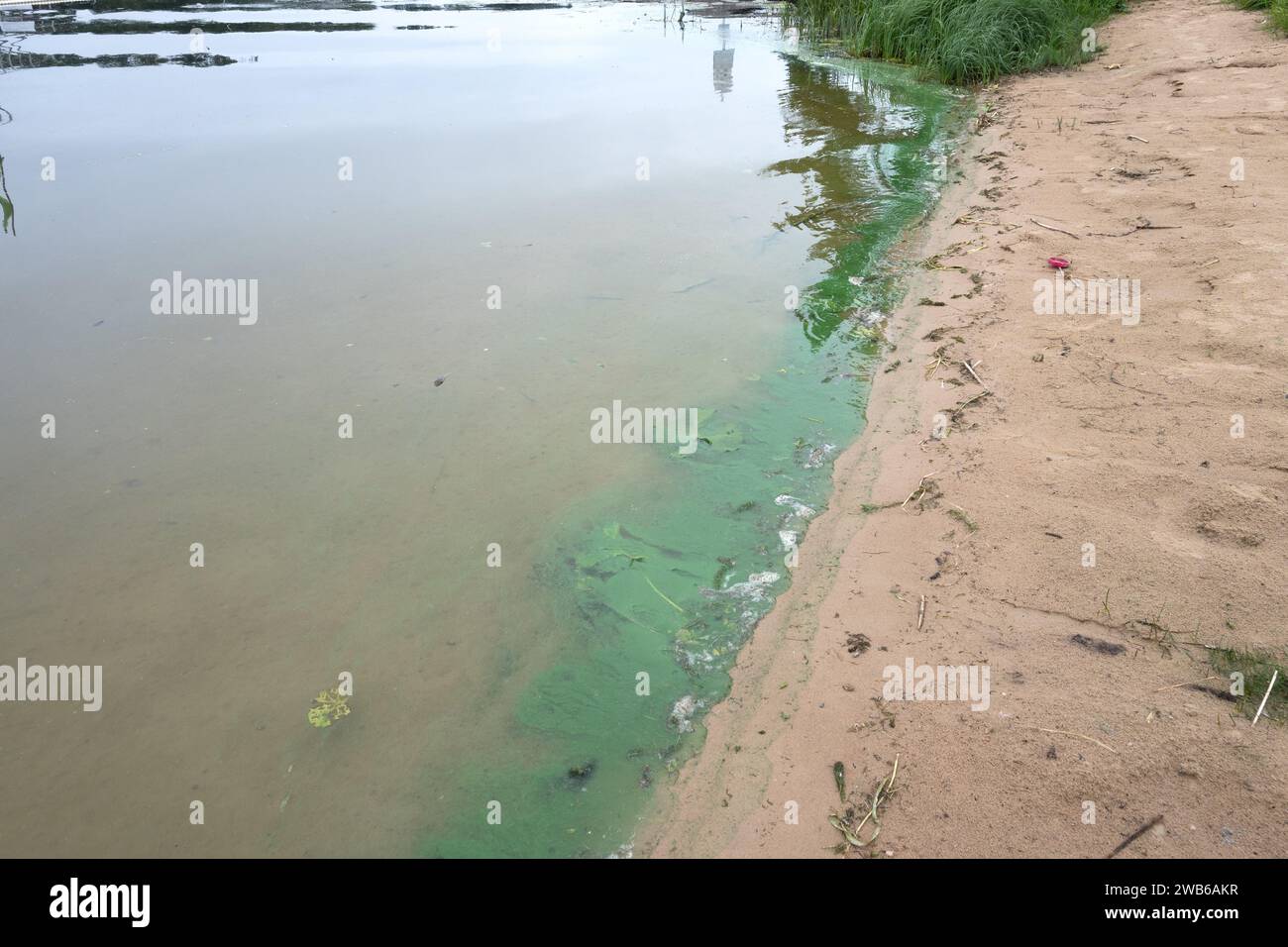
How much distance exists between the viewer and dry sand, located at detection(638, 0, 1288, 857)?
1888mm

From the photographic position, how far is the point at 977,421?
332cm

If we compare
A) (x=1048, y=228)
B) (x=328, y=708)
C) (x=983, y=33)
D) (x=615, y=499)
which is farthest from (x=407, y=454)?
(x=983, y=33)

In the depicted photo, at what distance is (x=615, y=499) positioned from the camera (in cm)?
321

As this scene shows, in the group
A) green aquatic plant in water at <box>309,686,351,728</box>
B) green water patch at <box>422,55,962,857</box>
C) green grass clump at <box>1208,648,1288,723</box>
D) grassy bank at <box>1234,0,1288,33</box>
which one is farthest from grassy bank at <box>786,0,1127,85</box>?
green aquatic plant in water at <box>309,686,351,728</box>

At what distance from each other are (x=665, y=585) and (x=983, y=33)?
857 cm

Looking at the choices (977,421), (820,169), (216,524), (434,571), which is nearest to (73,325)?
(216,524)

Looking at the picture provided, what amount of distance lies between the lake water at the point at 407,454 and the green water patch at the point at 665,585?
12mm

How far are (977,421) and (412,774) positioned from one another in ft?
8.02

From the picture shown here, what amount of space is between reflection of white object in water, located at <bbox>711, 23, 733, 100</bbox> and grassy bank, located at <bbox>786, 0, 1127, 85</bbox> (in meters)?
1.72

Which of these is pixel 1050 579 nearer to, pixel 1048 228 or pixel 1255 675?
pixel 1255 675

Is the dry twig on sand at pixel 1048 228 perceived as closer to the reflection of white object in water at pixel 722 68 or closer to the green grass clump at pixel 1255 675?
the green grass clump at pixel 1255 675

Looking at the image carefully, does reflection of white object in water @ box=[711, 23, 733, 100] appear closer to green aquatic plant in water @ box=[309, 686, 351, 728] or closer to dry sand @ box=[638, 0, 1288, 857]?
dry sand @ box=[638, 0, 1288, 857]

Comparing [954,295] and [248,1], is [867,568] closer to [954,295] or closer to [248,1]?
[954,295]
